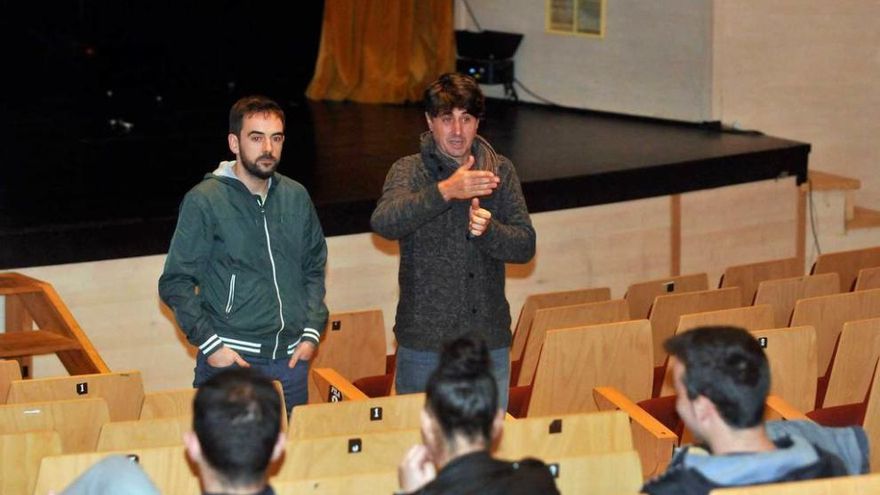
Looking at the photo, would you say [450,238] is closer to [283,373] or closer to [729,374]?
[283,373]

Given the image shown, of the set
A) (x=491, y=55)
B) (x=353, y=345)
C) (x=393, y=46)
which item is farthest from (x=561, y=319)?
(x=393, y=46)

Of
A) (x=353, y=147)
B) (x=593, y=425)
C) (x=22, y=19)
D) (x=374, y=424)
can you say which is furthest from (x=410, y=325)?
(x=22, y=19)

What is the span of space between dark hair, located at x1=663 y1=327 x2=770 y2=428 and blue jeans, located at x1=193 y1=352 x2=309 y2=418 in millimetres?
1556

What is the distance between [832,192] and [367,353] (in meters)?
3.65

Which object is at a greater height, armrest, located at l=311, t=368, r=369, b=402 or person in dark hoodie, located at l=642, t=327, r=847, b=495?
person in dark hoodie, located at l=642, t=327, r=847, b=495

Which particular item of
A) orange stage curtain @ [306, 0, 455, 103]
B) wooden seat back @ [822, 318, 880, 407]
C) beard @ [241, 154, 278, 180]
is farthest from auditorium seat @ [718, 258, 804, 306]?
orange stage curtain @ [306, 0, 455, 103]

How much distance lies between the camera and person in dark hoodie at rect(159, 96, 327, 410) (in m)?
3.72

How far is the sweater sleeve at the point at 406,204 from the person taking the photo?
11.8ft

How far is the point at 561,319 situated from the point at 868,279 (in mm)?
1296

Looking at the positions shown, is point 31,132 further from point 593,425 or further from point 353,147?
point 593,425

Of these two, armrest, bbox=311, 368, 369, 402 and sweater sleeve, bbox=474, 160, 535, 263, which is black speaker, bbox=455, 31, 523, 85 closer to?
armrest, bbox=311, 368, 369, 402

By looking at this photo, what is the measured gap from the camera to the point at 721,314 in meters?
4.26

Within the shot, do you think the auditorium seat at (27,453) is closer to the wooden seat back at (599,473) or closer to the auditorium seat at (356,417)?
the auditorium seat at (356,417)

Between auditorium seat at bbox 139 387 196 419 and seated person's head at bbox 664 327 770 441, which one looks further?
auditorium seat at bbox 139 387 196 419
